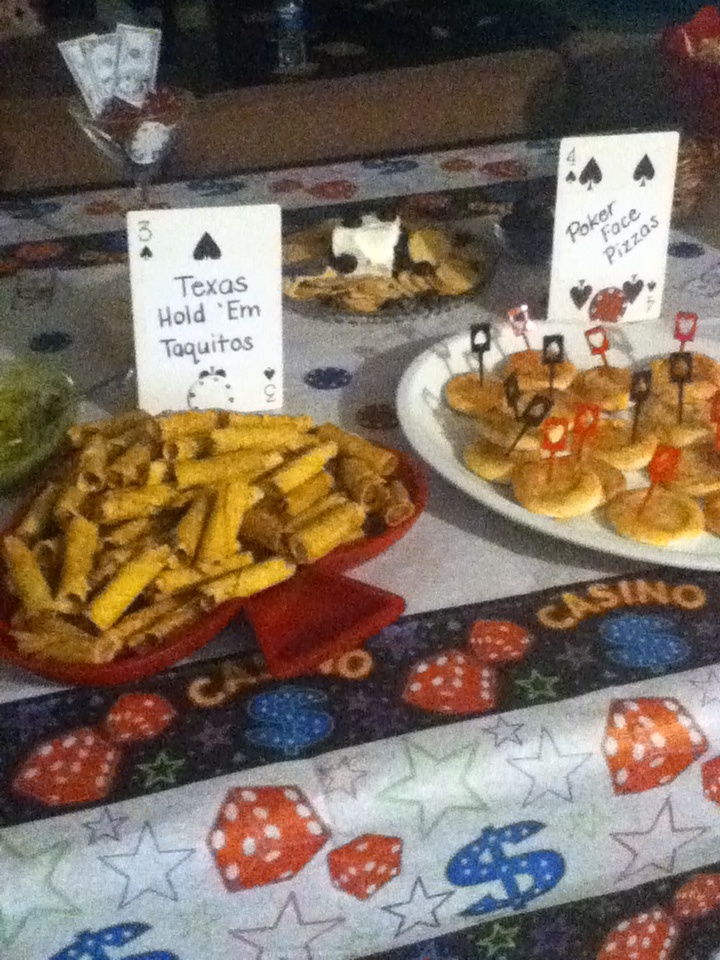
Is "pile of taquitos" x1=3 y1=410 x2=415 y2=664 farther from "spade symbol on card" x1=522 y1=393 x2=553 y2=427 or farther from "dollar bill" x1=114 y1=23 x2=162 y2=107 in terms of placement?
"dollar bill" x1=114 y1=23 x2=162 y2=107

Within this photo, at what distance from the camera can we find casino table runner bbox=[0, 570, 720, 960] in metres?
0.51

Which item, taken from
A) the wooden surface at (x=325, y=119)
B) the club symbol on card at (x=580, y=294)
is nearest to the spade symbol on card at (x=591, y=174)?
the club symbol on card at (x=580, y=294)

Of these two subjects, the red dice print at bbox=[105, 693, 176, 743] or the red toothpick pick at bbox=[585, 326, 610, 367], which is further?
the red toothpick pick at bbox=[585, 326, 610, 367]

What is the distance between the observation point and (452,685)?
595mm

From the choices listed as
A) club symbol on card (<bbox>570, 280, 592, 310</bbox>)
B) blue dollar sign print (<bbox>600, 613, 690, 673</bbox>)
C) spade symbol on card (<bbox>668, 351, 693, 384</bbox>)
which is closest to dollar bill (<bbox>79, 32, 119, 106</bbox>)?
club symbol on card (<bbox>570, 280, 592, 310</bbox>)

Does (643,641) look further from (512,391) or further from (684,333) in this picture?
(684,333)

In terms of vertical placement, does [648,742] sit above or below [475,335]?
below

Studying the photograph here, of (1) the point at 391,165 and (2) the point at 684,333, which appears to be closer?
(2) the point at 684,333

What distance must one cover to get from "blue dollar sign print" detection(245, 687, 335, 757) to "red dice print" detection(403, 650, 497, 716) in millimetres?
58

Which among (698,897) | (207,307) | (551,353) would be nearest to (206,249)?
(207,307)

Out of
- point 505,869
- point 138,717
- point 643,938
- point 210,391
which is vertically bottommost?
point 643,938

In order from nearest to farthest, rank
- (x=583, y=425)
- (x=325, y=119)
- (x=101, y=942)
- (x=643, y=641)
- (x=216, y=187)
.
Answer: (x=101, y=942) → (x=643, y=641) → (x=583, y=425) → (x=216, y=187) → (x=325, y=119)

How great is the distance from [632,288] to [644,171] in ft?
0.40

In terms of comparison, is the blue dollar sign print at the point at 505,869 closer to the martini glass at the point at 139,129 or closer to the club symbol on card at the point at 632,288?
the club symbol on card at the point at 632,288
